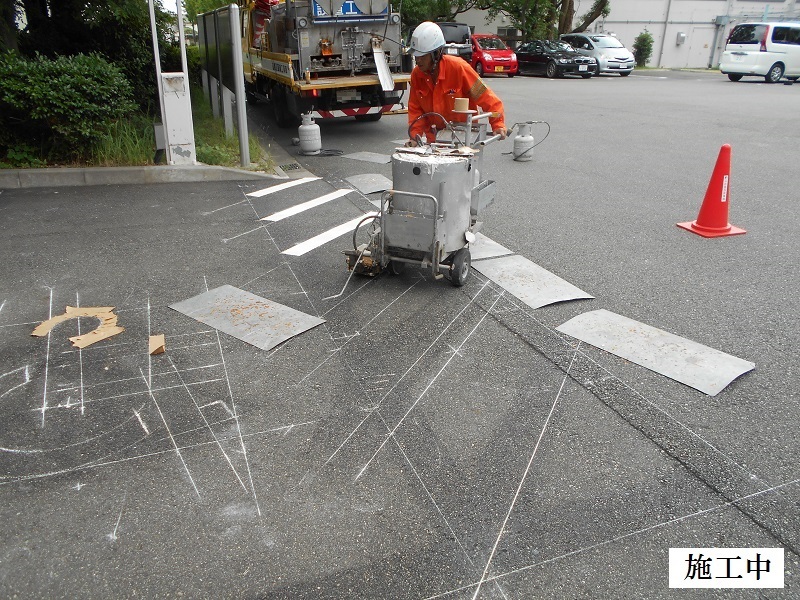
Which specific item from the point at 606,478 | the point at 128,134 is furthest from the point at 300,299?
the point at 128,134

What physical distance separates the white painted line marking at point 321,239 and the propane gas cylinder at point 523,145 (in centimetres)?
399

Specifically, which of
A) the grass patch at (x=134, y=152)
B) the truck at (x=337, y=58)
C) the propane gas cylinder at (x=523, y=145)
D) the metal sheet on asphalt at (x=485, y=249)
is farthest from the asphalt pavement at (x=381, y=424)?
the truck at (x=337, y=58)

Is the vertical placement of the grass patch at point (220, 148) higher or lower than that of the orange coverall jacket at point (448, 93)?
lower

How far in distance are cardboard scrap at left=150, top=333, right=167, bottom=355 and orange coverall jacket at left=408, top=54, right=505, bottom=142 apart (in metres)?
2.76

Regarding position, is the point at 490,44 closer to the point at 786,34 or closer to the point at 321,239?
the point at 786,34

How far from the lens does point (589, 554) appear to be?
2.65 metres

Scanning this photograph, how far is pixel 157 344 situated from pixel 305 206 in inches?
142

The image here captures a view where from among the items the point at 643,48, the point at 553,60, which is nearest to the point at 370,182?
the point at 553,60

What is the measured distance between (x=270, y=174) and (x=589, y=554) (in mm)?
7324

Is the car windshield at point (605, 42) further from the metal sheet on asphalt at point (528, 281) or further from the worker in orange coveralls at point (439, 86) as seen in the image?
the metal sheet on asphalt at point (528, 281)

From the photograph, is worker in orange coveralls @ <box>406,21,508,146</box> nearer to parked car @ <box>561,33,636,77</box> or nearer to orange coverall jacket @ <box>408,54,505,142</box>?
orange coverall jacket @ <box>408,54,505,142</box>

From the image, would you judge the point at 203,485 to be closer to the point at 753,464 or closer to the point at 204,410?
the point at 204,410

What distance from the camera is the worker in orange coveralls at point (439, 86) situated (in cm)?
528

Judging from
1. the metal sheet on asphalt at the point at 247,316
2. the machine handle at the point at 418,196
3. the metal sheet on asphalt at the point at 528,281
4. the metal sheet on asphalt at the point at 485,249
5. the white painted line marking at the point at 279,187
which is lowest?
the metal sheet on asphalt at the point at 247,316
